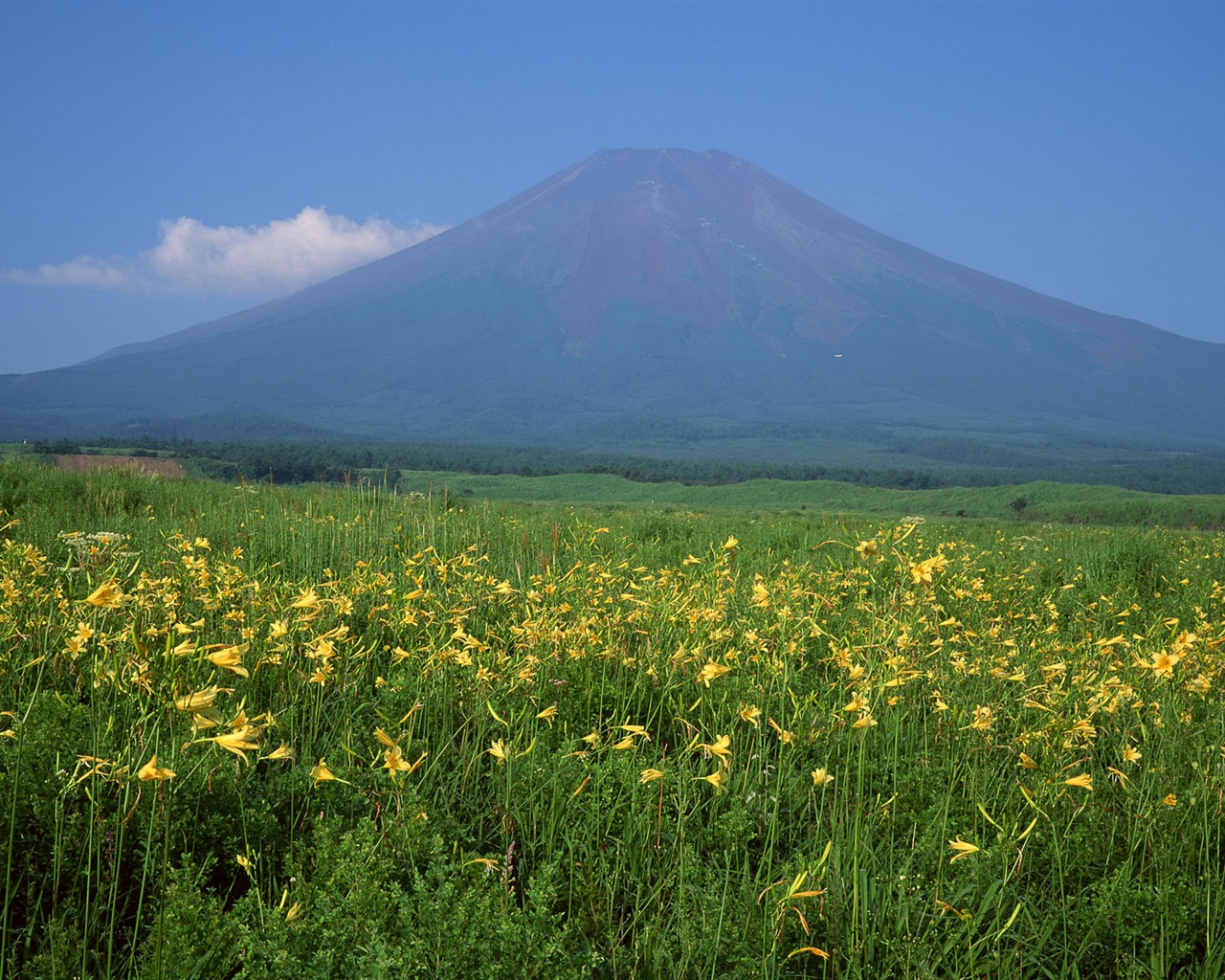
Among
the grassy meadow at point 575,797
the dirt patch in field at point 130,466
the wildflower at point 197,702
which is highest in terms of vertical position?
the dirt patch in field at point 130,466

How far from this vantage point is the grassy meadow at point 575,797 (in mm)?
1823

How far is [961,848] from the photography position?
75.2 inches

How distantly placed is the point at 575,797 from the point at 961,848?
103 centimetres

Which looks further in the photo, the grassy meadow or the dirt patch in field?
the dirt patch in field

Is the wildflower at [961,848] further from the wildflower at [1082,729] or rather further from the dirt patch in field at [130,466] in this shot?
the dirt patch in field at [130,466]

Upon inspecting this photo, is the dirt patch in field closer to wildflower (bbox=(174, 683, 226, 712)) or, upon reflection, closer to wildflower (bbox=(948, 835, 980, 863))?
wildflower (bbox=(174, 683, 226, 712))

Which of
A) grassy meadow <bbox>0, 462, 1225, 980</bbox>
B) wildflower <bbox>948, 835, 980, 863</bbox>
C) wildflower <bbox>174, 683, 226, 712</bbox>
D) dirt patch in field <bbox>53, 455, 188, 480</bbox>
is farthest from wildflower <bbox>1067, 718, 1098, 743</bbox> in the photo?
dirt patch in field <bbox>53, 455, 188, 480</bbox>

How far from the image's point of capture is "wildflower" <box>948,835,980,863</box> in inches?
71.6

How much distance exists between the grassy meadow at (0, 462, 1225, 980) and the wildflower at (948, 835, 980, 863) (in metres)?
0.03

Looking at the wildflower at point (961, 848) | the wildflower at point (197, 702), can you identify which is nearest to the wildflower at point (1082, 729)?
the wildflower at point (961, 848)

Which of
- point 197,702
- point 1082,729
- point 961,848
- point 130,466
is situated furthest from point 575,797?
point 130,466

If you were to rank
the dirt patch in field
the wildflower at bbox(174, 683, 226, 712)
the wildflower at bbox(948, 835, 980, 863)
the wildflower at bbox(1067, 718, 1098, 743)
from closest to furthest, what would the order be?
the wildflower at bbox(174, 683, 226, 712) → the wildflower at bbox(948, 835, 980, 863) → the wildflower at bbox(1067, 718, 1098, 743) → the dirt patch in field

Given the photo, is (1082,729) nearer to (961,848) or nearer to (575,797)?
(961,848)

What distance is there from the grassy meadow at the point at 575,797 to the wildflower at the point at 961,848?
0.03 m
